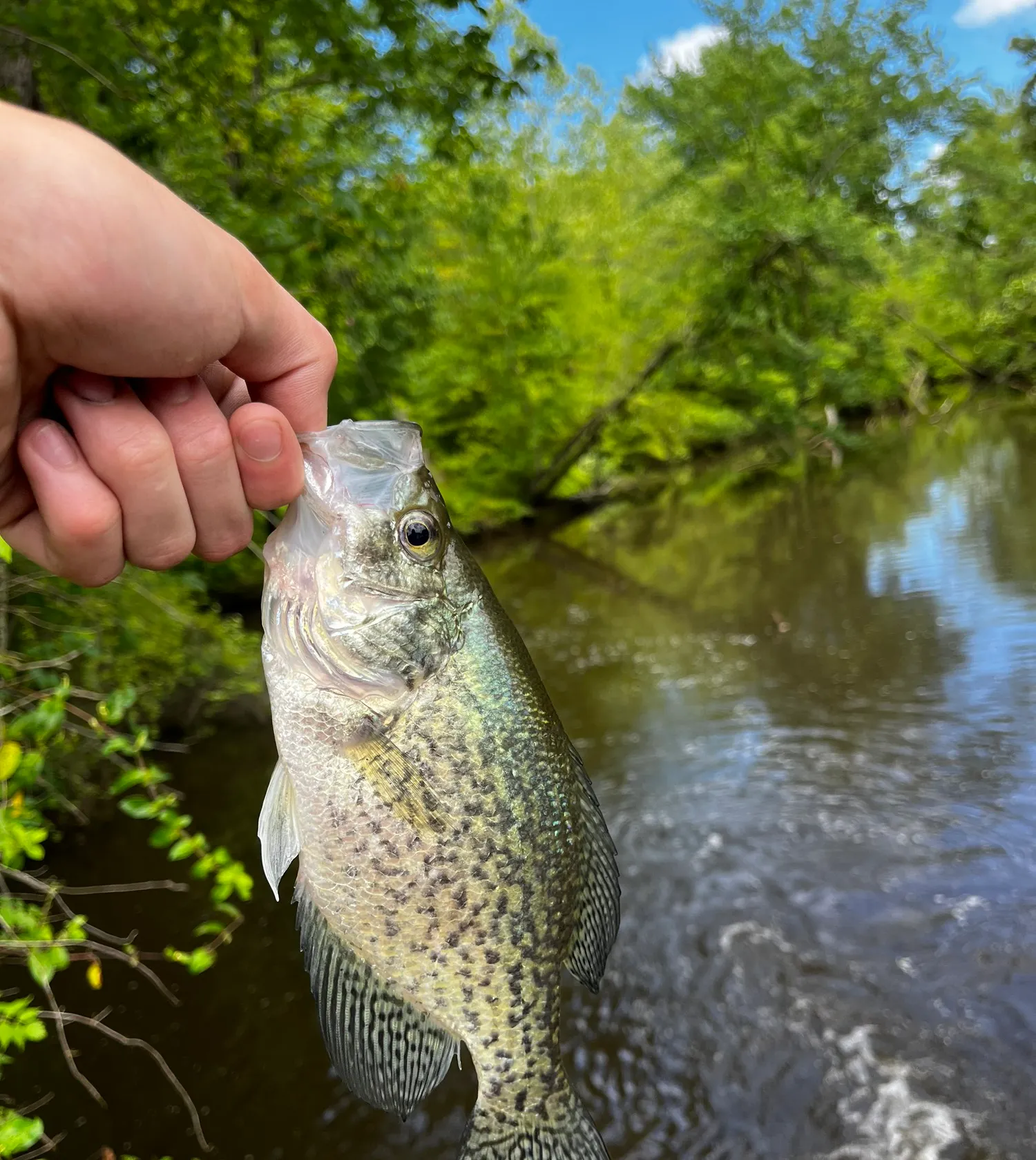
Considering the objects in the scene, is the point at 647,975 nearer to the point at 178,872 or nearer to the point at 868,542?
the point at 178,872

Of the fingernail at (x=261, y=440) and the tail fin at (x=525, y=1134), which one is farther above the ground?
the fingernail at (x=261, y=440)

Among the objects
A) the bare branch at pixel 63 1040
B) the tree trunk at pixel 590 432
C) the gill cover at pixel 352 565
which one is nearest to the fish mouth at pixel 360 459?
the gill cover at pixel 352 565

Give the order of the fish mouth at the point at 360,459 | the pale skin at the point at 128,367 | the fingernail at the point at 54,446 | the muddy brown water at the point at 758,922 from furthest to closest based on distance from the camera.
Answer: the muddy brown water at the point at 758,922 < the fish mouth at the point at 360,459 < the fingernail at the point at 54,446 < the pale skin at the point at 128,367

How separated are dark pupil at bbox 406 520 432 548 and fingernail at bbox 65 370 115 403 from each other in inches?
24.3

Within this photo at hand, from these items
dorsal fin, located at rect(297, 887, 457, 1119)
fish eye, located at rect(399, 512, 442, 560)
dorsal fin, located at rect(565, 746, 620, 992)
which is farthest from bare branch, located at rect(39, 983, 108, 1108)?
fish eye, located at rect(399, 512, 442, 560)

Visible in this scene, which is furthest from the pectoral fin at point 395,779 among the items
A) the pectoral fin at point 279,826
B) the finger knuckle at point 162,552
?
the finger knuckle at point 162,552

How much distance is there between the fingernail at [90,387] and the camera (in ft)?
4.37

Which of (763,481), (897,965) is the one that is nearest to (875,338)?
(763,481)

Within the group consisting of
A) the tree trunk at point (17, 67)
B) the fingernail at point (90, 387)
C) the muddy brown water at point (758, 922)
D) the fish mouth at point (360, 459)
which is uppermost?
the tree trunk at point (17, 67)

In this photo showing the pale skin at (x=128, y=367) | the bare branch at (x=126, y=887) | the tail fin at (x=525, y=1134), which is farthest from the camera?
the bare branch at (x=126, y=887)

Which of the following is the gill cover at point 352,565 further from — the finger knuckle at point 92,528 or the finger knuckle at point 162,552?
the finger knuckle at point 92,528

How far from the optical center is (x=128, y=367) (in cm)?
129

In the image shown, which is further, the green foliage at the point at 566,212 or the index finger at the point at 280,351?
the green foliage at the point at 566,212

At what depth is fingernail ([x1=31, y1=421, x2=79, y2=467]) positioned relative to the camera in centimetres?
132
